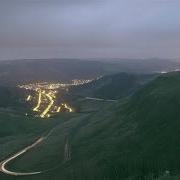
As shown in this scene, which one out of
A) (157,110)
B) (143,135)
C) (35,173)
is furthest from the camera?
(157,110)

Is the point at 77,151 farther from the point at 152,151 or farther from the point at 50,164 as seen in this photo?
the point at 152,151

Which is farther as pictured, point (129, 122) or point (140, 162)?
point (129, 122)

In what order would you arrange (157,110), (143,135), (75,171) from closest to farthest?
(75,171)
(143,135)
(157,110)

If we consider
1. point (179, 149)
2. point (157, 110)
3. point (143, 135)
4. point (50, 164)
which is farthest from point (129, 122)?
point (179, 149)

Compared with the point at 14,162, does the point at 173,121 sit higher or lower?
higher

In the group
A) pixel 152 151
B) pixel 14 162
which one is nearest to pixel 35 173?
pixel 14 162

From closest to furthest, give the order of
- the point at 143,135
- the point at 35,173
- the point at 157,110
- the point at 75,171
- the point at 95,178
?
the point at 95,178 → the point at 75,171 → the point at 35,173 → the point at 143,135 → the point at 157,110

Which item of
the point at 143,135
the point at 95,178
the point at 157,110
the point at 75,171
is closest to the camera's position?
the point at 95,178

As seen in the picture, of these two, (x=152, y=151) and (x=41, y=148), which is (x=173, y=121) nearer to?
A: (x=152, y=151)

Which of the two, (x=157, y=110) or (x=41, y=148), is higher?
(x=157, y=110)
